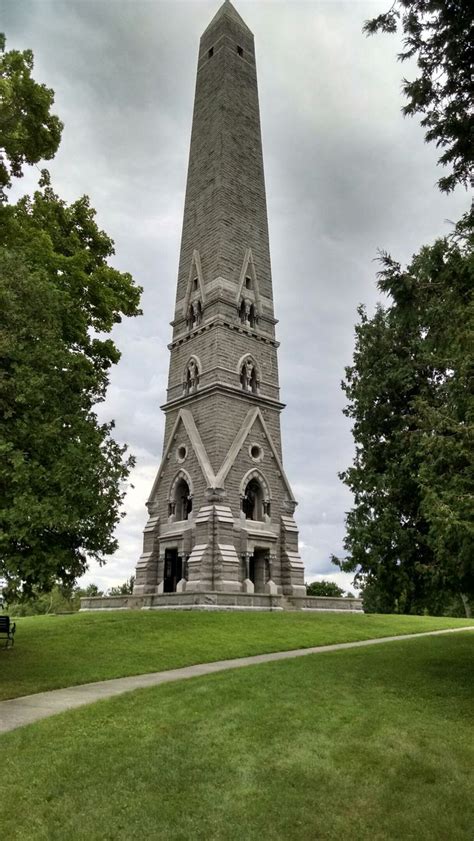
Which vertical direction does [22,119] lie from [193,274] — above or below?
below

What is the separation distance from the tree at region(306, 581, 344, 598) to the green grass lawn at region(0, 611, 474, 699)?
1873 cm

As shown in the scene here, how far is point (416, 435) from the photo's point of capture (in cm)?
1388

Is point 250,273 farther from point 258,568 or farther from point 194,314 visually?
point 258,568

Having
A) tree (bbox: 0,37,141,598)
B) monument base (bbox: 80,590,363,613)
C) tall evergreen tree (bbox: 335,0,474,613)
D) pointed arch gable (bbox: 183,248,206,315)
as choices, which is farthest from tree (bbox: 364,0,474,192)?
pointed arch gable (bbox: 183,248,206,315)

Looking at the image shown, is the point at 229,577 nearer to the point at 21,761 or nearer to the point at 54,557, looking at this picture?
the point at 54,557

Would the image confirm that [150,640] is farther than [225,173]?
No

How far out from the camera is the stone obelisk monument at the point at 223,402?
3023 centimetres

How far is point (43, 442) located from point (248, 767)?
8.47 m

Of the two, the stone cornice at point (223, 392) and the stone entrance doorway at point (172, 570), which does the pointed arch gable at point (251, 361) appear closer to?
the stone cornice at point (223, 392)

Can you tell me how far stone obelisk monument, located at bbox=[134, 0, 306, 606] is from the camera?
1190 inches

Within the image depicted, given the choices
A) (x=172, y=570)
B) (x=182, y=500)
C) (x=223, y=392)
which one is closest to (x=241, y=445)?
(x=223, y=392)

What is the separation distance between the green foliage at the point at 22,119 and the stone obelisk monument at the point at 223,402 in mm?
17009

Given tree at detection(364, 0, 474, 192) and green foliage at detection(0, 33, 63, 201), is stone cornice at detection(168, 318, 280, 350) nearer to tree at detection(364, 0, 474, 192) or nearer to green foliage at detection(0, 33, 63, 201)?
green foliage at detection(0, 33, 63, 201)

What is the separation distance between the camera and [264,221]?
39.1 meters
